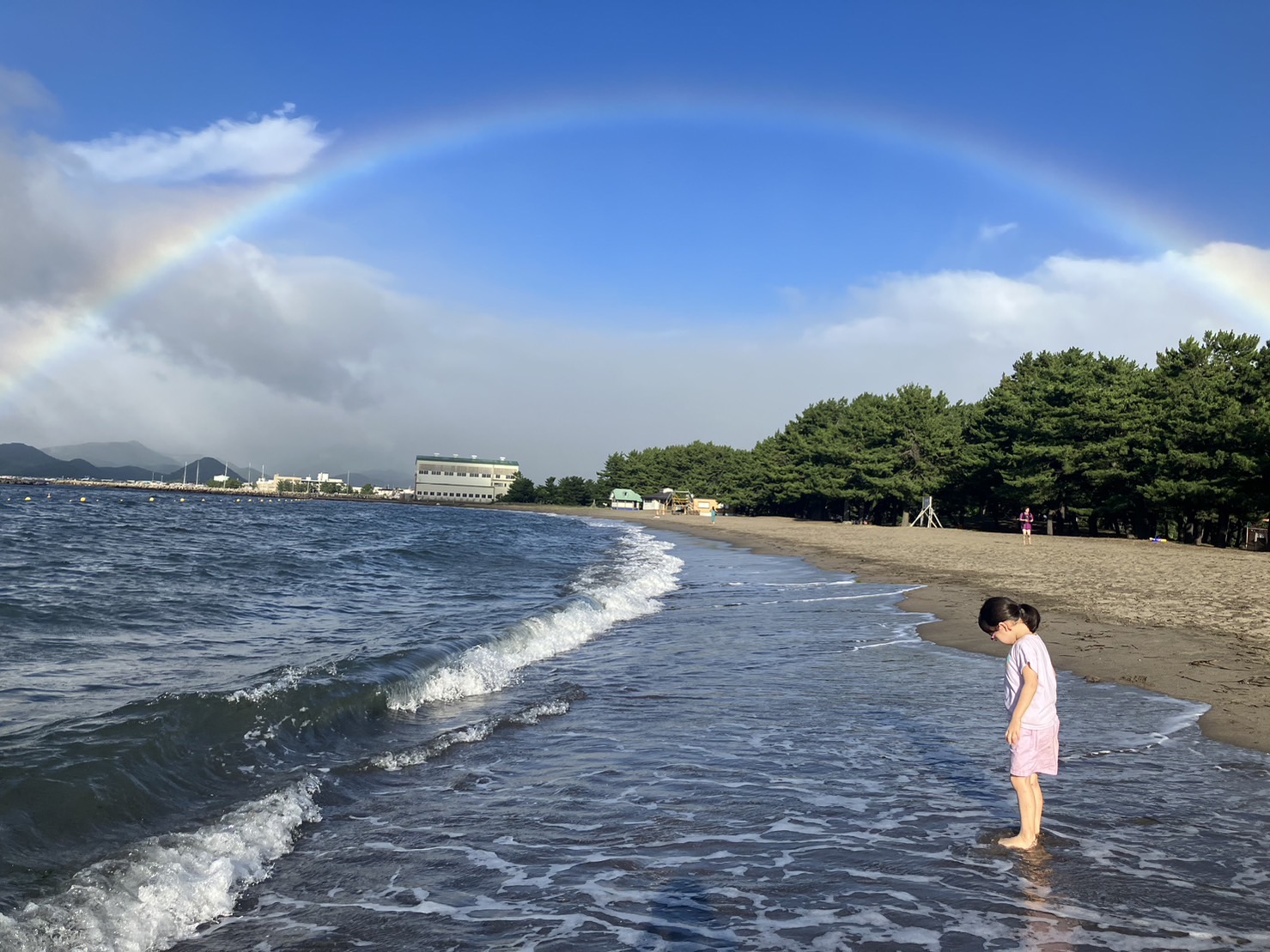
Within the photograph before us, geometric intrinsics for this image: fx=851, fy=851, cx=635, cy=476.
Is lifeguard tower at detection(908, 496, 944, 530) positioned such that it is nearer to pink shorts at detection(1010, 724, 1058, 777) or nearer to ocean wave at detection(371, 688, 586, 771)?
ocean wave at detection(371, 688, 586, 771)

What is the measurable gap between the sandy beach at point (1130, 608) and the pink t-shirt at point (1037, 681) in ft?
12.7

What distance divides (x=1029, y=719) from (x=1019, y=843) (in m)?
0.82

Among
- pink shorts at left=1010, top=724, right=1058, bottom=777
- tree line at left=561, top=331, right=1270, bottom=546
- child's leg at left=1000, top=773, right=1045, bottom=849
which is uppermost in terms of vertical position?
tree line at left=561, top=331, right=1270, bottom=546

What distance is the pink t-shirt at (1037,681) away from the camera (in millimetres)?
5652

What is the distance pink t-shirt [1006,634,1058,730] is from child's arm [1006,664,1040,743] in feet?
0.09

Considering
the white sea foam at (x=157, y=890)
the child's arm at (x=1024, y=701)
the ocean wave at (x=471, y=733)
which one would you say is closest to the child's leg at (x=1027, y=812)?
the child's arm at (x=1024, y=701)

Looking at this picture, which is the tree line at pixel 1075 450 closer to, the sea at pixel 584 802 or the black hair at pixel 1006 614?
the sea at pixel 584 802

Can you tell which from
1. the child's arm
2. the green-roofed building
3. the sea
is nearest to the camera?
the sea

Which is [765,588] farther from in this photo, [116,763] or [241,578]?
[116,763]

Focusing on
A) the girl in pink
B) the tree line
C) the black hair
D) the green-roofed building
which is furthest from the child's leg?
the green-roofed building

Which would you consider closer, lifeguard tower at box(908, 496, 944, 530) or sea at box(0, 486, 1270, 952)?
sea at box(0, 486, 1270, 952)

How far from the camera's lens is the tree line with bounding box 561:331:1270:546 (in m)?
41.8

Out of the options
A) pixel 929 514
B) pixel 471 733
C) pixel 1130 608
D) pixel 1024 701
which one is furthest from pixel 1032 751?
pixel 929 514

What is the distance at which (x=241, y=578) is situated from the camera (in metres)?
23.2
